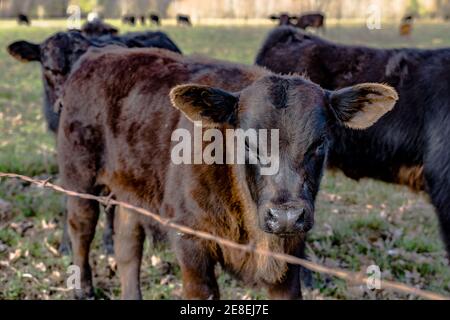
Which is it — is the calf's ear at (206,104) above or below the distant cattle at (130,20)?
above

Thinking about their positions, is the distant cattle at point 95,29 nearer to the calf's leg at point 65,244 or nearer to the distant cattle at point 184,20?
the calf's leg at point 65,244

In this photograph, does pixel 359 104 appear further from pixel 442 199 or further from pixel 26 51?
pixel 26 51

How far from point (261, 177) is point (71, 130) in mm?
1899

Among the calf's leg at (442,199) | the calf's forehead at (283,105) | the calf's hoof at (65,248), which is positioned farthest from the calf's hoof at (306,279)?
the calf's forehead at (283,105)

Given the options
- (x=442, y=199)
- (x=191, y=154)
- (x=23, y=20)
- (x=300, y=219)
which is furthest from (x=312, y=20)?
(x=300, y=219)

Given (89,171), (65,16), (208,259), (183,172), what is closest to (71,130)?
(89,171)

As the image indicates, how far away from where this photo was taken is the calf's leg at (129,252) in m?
4.69

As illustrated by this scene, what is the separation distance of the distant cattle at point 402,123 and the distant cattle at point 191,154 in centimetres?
161

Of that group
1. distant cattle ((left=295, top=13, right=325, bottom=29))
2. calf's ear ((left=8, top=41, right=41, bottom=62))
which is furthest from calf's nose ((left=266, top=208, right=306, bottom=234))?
distant cattle ((left=295, top=13, right=325, bottom=29))

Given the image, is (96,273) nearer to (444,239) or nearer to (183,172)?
(183,172)

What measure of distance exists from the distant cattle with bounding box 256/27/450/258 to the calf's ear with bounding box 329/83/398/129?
71.4 inches

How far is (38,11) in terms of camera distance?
200 ft

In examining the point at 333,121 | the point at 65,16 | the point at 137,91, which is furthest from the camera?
the point at 65,16

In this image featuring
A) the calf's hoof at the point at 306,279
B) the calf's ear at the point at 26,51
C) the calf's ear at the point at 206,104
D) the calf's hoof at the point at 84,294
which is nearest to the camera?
the calf's ear at the point at 206,104
